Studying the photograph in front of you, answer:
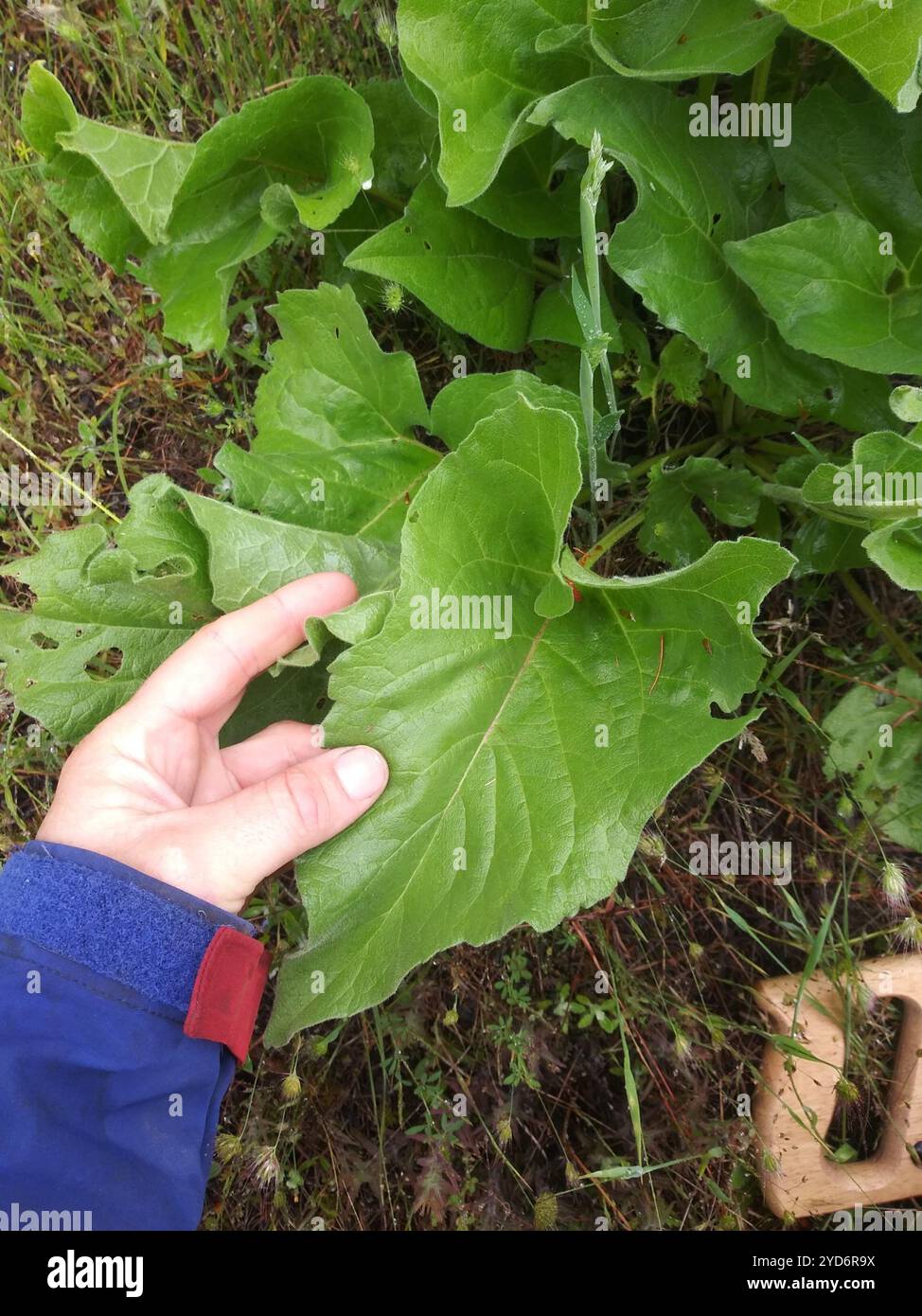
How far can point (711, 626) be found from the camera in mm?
1375

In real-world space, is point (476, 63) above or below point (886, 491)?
above

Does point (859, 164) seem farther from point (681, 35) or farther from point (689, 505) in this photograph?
point (689, 505)

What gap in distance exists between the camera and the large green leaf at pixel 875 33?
1142 millimetres

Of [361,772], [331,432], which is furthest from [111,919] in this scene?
[331,432]

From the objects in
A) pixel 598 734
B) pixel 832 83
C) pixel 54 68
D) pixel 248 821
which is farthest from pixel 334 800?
pixel 54 68

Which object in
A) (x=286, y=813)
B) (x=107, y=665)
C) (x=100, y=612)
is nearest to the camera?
(x=286, y=813)

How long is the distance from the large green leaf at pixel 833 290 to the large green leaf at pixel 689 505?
274 millimetres

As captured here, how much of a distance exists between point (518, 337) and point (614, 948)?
1.25 metres

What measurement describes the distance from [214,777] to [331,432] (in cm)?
66

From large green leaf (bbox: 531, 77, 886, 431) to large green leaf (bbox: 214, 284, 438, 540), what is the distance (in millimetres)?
445

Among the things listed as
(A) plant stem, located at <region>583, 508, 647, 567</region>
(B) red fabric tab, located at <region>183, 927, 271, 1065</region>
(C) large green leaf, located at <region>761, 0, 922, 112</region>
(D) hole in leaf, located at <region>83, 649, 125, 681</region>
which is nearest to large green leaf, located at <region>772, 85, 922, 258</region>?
(C) large green leaf, located at <region>761, 0, 922, 112</region>

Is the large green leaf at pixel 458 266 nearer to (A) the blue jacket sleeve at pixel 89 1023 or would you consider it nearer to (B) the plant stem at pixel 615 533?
(B) the plant stem at pixel 615 533

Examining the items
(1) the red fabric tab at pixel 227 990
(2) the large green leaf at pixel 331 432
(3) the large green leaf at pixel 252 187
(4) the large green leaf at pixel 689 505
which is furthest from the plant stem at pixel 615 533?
(1) the red fabric tab at pixel 227 990

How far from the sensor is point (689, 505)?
180 centimetres
